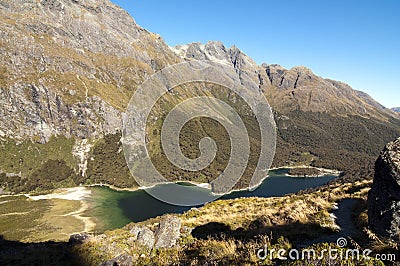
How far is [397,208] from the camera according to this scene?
9602 millimetres

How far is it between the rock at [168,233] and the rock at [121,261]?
9.67ft

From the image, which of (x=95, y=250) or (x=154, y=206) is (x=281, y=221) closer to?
(x=95, y=250)

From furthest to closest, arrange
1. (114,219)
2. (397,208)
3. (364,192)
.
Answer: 1. (114,219)
2. (364,192)
3. (397,208)

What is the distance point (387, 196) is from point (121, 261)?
513 inches

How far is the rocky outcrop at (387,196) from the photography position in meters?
9.61

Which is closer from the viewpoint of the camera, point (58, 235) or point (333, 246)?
point (333, 246)

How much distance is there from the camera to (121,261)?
1368cm

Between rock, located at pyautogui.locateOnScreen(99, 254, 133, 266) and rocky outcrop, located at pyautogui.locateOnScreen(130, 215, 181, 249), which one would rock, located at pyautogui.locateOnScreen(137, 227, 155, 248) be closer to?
rocky outcrop, located at pyautogui.locateOnScreen(130, 215, 181, 249)

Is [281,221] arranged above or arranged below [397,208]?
below

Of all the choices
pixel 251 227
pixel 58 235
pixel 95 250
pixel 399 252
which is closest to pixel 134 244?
pixel 95 250

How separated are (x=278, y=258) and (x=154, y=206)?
19768 cm

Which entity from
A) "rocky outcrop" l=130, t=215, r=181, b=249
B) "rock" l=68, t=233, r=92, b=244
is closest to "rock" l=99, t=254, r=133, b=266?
"rocky outcrop" l=130, t=215, r=181, b=249

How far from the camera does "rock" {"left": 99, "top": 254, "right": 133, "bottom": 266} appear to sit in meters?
13.5

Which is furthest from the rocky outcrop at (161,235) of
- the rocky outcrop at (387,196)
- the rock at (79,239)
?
the rocky outcrop at (387,196)
